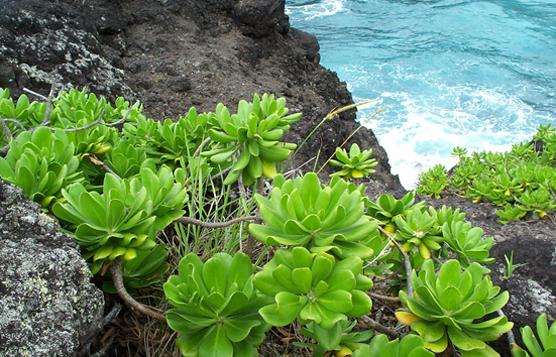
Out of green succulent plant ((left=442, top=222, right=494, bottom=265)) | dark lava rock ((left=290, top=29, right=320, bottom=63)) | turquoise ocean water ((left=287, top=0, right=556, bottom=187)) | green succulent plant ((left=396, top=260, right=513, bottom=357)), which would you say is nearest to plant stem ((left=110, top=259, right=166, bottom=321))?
green succulent plant ((left=396, top=260, right=513, bottom=357))

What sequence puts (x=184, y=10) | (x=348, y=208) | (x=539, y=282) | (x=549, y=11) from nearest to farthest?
(x=348, y=208), (x=539, y=282), (x=184, y=10), (x=549, y=11)

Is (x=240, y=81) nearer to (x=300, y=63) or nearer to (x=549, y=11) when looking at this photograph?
(x=300, y=63)

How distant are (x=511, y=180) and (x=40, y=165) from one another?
4.46m

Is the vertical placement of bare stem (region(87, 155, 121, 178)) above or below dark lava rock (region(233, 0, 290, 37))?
above

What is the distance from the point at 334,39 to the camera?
1535cm

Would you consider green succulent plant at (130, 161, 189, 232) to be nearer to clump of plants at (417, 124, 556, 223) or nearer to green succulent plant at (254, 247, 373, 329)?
green succulent plant at (254, 247, 373, 329)

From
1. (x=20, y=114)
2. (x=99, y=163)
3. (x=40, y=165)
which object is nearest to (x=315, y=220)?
(x=40, y=165)

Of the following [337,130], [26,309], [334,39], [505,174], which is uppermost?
[26,309]

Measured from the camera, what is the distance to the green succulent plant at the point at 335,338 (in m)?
1.25

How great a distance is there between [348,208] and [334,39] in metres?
14.6

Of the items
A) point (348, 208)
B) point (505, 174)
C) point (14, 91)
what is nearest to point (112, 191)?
point (348, 208)

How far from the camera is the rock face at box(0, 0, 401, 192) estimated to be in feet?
12.5

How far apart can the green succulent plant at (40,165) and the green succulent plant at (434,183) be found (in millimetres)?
4686

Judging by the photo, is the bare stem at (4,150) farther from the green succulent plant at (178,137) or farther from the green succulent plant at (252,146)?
the green succulent plant at (252,146)
